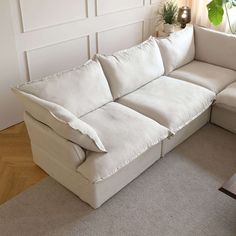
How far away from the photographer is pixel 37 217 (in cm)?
214

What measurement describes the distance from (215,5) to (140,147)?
2282mm

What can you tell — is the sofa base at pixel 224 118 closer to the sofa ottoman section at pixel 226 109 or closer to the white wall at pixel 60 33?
the sofa ottoman section at pixel 226 109

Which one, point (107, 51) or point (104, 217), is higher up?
point (107, 51)

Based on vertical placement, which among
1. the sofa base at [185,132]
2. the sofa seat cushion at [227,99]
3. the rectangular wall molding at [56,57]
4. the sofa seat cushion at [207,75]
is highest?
the rectangular wall molding at [56,57]

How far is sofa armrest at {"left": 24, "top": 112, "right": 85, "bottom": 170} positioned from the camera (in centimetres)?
207

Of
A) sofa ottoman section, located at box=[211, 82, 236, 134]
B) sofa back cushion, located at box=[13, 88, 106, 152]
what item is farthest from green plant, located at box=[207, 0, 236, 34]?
sofa back cushion, located at box=[13, 88, 106, 152]

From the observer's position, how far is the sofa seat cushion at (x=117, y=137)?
6.70ft

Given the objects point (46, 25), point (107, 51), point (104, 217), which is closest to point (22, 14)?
point (46, 25)

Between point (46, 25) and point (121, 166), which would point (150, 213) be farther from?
point (46, 25)

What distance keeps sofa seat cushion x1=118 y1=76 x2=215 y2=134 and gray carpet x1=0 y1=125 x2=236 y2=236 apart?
379 millimetres

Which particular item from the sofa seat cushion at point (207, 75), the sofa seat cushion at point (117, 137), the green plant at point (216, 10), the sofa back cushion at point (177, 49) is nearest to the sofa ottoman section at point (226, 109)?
the sofa seat cushion at point (207, 75)

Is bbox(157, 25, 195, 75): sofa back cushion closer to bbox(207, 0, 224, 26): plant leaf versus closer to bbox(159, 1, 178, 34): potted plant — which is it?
bbox(207, 0, 224, 26): plant leaf

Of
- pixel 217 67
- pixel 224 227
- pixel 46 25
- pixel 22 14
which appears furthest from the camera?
pixel 217 67

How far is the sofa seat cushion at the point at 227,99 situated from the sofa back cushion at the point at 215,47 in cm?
50
